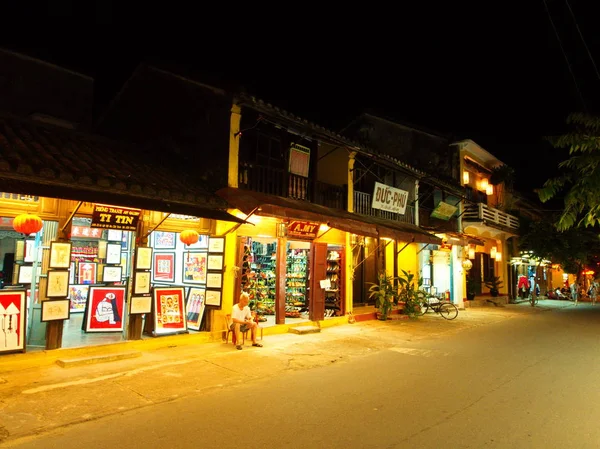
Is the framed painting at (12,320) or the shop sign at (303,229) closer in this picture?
the framed painting at (12,320)

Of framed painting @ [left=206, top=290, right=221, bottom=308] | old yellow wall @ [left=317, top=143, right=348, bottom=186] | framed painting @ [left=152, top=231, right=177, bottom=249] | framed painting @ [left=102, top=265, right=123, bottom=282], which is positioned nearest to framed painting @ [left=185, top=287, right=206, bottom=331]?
framed painting @ [left=206, top=290, right=221, bottom=308]

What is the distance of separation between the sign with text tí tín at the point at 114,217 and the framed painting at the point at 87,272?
3.61 m

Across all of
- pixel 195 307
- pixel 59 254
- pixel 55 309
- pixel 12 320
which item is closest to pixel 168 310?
pixel 195 307

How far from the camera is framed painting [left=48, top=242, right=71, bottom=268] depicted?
8.95m

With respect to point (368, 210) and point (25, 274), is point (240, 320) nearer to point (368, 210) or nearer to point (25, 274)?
point (25, 274)

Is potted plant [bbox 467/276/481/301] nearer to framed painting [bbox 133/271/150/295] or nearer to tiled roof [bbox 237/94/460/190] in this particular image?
tiled roof [bbox 237/94/460/190]

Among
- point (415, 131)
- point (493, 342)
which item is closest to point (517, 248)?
point (415, 131)

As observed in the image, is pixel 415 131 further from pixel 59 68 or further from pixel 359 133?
pixel 59 68

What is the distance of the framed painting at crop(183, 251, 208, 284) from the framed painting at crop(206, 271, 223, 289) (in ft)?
1.04

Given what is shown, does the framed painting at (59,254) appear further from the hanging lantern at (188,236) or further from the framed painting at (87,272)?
the framed painting at (87,272)

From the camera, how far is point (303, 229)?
46.0 feet

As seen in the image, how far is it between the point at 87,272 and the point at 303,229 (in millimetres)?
6745

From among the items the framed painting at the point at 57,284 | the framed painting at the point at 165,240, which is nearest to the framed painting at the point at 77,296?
the framed painting at the point at 165,240

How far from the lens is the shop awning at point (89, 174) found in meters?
7.86
